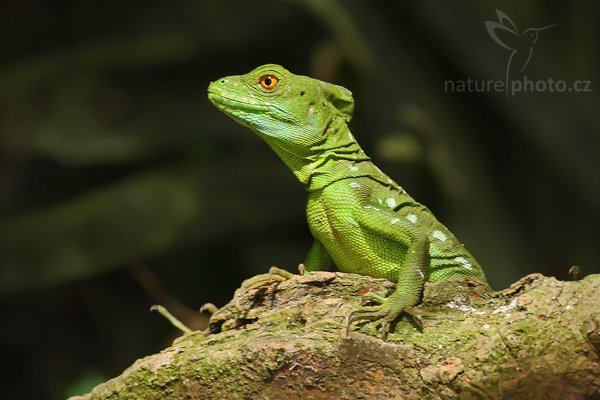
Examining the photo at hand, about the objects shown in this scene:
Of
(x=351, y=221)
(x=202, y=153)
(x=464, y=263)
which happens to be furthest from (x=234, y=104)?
(x=202, y=153)

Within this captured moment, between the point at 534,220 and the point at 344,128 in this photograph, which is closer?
the point at 344,128

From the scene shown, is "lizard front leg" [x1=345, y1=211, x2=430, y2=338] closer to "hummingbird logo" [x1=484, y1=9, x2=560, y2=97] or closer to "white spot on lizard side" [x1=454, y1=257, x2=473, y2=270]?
"white spot on lizard side" [x1=454, y1=257, x2=473, y2=270]

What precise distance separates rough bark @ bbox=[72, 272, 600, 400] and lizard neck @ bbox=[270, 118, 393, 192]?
46cm

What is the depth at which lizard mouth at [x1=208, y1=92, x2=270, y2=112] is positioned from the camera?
348cm

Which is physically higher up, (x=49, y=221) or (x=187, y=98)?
(x=187, y=98)

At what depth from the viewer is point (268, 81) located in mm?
3533

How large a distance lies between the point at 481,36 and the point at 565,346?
5.11m

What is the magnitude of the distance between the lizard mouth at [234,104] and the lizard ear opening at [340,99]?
11.5 inches

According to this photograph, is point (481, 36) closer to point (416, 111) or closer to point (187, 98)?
point (416, 111)

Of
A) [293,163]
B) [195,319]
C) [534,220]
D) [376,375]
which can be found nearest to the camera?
[376,375]

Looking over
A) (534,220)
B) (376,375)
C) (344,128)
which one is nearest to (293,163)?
(344,128)

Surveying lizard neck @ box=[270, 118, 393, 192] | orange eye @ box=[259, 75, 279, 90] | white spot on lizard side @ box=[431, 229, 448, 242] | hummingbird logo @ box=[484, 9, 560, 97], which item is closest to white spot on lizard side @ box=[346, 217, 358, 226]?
lizard neck @ box=[270, 118, 393, 192]

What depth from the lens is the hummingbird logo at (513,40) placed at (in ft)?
24.5

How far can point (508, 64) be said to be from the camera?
7535 millimetres
